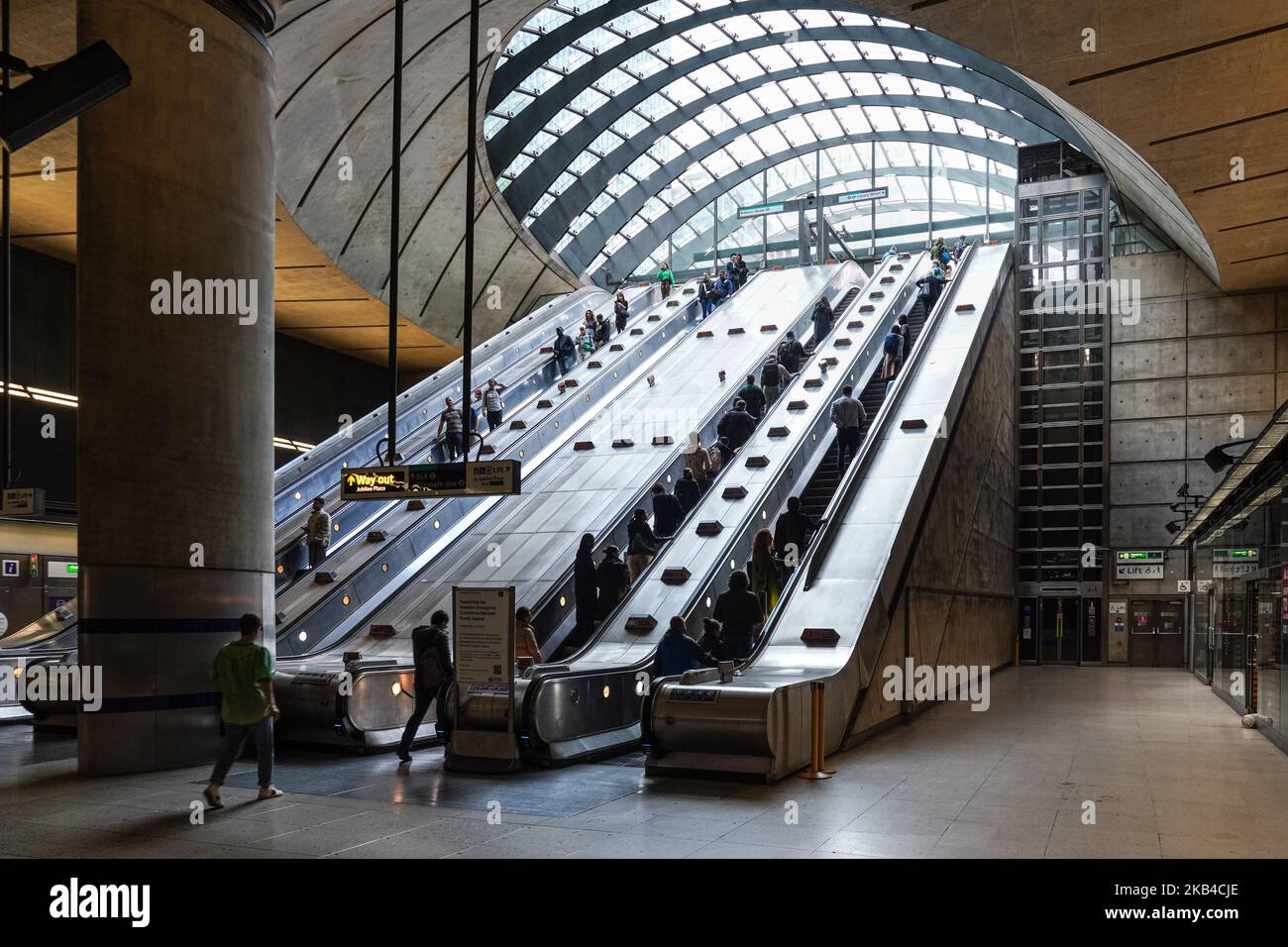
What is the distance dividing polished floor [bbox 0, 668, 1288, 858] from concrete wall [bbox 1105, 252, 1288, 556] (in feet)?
59.5

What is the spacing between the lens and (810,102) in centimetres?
4791

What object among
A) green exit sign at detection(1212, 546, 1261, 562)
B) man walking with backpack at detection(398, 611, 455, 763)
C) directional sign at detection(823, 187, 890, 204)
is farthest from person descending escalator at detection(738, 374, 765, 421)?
directional sign at detection(823, 187, 890, 204)

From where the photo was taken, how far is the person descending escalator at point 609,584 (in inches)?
596

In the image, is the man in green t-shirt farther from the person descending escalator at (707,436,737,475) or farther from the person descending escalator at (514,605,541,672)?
the person descending escalator at (707,436,737,475)

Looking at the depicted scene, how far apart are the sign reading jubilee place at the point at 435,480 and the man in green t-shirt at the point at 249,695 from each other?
255cm

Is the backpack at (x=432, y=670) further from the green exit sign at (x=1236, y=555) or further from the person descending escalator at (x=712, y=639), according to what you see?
the green exit sign at (x=1236, y=555)

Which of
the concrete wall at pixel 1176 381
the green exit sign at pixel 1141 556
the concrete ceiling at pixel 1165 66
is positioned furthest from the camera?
the green exit sign at pixel 1141 556

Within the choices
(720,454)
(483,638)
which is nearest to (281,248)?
(720,454)

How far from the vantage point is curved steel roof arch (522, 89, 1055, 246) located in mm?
41844

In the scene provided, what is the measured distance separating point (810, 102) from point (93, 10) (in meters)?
41.1

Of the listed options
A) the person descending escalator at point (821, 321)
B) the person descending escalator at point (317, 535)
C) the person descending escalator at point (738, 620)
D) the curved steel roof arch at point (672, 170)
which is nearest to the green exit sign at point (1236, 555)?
the person descending escalator at point (738, 620)

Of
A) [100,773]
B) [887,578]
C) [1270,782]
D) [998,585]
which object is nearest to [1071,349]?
[998,585]

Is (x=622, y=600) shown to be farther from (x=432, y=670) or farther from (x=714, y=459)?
(x=714, y=459)

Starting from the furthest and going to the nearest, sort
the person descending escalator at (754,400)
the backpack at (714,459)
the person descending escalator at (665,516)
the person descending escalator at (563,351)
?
the person descending escalator at (563,351), the person descending escalator at (754,400), the backpack at (714,459), the person descending escalator at (665,516)
